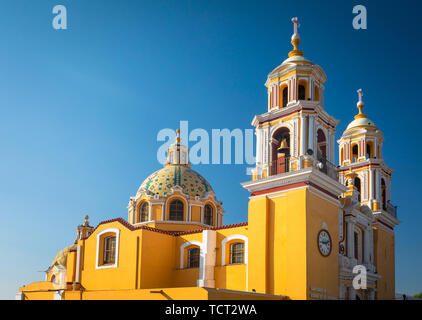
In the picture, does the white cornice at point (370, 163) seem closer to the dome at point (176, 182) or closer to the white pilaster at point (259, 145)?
the white pilaster at point (259, 145)

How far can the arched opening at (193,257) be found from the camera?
26.0 meters

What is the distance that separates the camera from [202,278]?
970 inches

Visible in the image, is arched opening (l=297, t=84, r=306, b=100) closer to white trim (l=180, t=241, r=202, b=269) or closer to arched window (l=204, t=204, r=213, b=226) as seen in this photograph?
white trim (l=180, t=241, r=202, b=269)

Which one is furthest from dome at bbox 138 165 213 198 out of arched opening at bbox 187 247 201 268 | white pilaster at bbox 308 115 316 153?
white pilaster at bbox 308 115 316 153

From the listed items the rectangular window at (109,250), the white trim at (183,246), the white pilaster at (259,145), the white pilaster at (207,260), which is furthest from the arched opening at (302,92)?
the rectangular window at (109,250)

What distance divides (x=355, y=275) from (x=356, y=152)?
9230 millimetres

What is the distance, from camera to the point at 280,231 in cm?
2164

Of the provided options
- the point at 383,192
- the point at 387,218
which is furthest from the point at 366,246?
the point at 383,192

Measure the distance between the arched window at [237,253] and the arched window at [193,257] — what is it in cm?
224

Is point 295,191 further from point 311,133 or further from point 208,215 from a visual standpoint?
point 208,215

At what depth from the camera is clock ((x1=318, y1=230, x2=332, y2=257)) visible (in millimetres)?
21750
